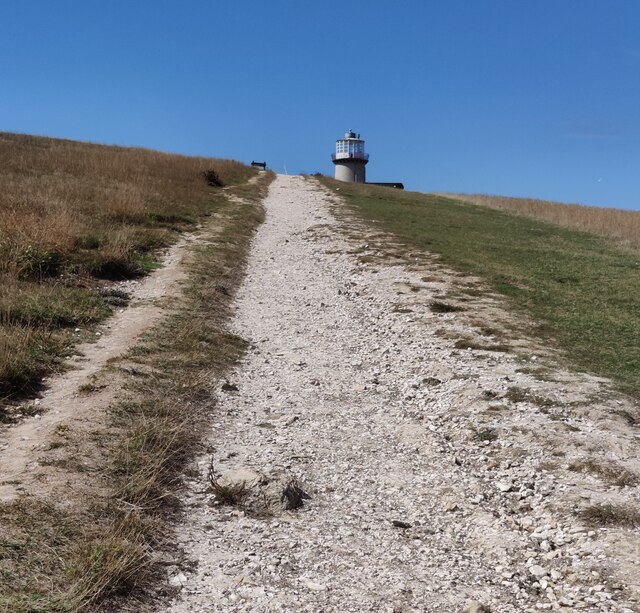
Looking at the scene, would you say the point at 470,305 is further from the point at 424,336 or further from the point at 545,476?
the point at 545,476

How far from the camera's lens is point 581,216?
37.5 meters

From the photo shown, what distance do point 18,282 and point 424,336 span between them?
24.9 feet

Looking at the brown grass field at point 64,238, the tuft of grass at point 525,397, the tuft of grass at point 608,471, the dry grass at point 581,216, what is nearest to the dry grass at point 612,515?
the tuft of grass at point 608,471

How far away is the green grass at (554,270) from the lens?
11.1 meters

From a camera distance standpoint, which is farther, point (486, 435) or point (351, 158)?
point (351, 158)

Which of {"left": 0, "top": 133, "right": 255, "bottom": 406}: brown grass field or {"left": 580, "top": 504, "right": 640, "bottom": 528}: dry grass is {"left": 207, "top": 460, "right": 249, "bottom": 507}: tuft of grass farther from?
{"left": 580, "top": 504, "right": 640, "bottom": 528}: dry grass

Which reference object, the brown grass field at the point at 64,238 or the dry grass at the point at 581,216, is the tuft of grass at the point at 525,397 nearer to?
the brown grass field at the point at 64,238

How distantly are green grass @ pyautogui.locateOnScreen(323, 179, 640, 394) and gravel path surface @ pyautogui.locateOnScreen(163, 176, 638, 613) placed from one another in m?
1.81

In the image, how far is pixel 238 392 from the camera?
28.7 ft

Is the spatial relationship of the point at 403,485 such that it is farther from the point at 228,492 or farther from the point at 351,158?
the point at 351,158

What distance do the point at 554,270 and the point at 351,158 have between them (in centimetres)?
7419

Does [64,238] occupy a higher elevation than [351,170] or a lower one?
lower

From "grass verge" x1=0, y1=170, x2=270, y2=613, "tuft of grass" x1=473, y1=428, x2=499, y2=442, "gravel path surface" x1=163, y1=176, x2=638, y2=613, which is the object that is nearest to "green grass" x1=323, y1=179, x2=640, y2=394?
"gravel path surface" x1=163, y1=176, x2=638, y2=613

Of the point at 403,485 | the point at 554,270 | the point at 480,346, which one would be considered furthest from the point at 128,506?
the point at 554,270
